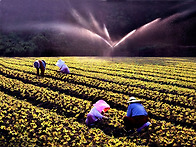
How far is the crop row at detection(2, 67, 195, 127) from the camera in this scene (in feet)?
24.5

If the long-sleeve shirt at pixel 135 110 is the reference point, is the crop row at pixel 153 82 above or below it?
above

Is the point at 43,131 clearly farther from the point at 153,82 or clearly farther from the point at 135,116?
the point at 153,82

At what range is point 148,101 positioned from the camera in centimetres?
877

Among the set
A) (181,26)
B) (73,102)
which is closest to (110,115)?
(73,102)

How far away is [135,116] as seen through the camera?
239 inches

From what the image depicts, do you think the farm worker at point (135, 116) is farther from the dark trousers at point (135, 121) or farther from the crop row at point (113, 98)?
the crop row at point (113, 98)

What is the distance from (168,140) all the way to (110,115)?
85.5 inches

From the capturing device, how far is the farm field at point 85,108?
6.02 metres

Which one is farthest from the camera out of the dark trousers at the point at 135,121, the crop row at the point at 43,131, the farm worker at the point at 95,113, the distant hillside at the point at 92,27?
the distant hillside at the point at 92,27

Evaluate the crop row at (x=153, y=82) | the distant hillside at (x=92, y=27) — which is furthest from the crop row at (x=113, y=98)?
the distant hillside at (x=92, y=27)

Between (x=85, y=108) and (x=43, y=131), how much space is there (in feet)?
6.80

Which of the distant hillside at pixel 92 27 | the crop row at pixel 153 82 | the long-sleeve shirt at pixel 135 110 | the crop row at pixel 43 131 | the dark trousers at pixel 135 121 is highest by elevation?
the distant hillside at pixel 92 27

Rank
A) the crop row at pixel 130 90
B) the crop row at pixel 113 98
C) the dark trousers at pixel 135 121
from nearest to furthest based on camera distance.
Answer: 1. the dark trousers at pixel 135 121
2. the crop row at pixel 113 98
3. the crop row at pixel 130 90

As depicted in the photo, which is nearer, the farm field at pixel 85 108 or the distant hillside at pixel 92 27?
the farm field at pixel 85 108
